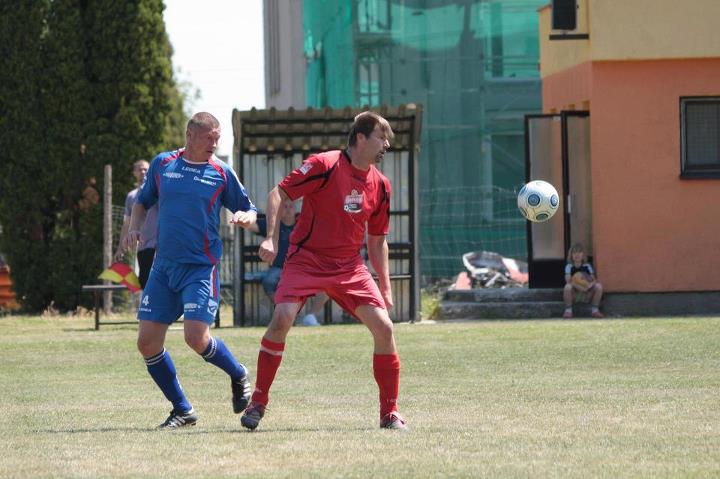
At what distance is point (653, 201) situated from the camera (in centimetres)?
2094

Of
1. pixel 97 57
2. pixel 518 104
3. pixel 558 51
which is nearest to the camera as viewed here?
pixel 558 51

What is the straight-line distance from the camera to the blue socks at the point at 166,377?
9586 millimetres

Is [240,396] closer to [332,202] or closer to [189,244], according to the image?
[189,244]

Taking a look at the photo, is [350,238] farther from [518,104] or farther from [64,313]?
[518,104]

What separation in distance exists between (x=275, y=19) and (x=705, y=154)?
25015mm

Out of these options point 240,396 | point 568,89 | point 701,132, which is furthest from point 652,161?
point 240,396

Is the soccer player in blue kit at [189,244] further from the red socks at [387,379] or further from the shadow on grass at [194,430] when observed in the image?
the red socks at [387,379]

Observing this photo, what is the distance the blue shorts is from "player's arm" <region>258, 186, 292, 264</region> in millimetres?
723

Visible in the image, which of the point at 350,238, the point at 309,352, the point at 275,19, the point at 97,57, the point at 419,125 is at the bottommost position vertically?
the point at 309,352

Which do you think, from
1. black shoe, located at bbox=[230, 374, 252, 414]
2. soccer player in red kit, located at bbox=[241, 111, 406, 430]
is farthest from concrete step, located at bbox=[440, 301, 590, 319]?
soccer player in red kit, located at bbox=[241, 111, 406, 430]

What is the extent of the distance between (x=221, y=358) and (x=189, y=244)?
792 mm

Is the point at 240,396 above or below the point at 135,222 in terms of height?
below

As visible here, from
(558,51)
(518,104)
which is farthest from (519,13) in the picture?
(558,51)

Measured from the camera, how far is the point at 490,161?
3109 centimetres
